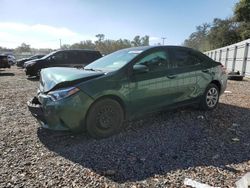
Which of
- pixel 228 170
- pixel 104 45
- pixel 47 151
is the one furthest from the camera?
pixel 104 45

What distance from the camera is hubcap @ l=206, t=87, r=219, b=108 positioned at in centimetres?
546

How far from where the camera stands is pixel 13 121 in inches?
190

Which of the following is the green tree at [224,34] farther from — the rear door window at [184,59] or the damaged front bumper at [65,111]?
the damaged front bumper at [65,111]

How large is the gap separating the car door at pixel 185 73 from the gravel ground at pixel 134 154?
Answer: 1.71ft

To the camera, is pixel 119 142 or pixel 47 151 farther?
pixel 119 142

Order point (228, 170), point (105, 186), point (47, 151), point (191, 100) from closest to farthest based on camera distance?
point (105, 186), point (228, 170), point (47, 151), point (191, 100)

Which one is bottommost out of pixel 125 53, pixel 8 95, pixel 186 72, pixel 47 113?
pixel 8 95

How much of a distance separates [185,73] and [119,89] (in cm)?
174

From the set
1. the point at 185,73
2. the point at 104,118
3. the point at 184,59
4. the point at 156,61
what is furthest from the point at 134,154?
the point at 184,59

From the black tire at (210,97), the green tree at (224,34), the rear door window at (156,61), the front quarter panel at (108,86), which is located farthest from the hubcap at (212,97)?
the green tree at (224,34)

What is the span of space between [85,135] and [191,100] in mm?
2515

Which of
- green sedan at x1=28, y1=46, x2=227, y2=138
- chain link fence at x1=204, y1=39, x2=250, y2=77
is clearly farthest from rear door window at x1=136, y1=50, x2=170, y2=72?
chain link fence at x1=204, y1=39, x2=250, y2=77

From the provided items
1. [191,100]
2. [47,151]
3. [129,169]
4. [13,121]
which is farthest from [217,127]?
[13,121]

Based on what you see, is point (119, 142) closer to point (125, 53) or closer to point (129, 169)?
point (129, 169)
